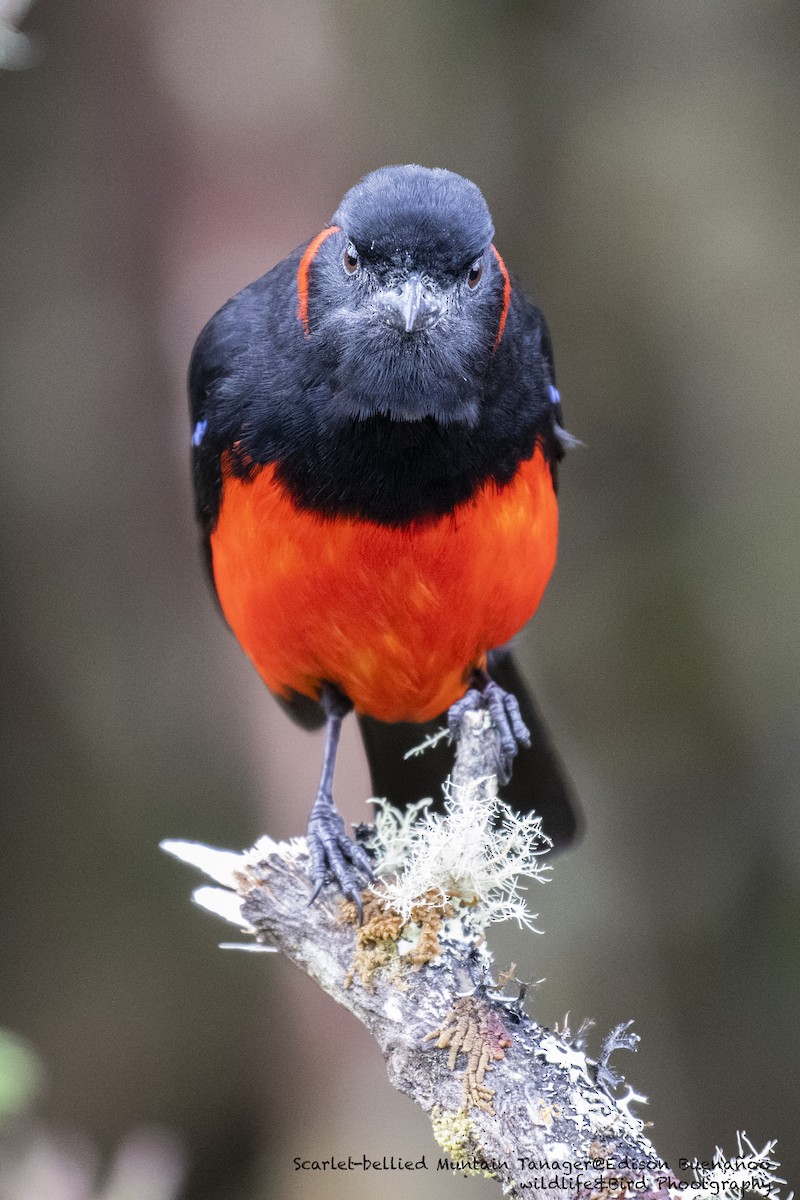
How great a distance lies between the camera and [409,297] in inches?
113

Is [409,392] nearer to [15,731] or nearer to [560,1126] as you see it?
[560,1126]

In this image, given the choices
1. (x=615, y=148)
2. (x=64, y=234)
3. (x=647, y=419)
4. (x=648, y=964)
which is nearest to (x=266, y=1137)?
(x=648, y=964)

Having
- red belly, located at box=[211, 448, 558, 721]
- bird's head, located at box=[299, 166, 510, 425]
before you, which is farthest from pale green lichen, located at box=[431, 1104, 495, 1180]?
bird's head, located at box=[299, 166, 510, 425]

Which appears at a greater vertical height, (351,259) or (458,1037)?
(351,259)

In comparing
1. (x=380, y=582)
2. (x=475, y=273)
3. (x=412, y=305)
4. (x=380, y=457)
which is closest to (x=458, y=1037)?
(x=380, y=582)

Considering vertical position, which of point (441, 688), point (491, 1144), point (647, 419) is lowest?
point (491, 1144)

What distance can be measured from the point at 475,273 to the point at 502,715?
1.35 m

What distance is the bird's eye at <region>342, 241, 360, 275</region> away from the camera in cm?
297

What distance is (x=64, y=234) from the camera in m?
5.89

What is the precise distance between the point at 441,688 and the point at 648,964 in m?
2.49

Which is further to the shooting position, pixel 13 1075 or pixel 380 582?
pixel 380 582

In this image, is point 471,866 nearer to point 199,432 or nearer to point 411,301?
point 411,301

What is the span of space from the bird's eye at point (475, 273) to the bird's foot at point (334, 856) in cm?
130

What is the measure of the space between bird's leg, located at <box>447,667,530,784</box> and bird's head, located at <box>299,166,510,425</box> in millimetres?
924
